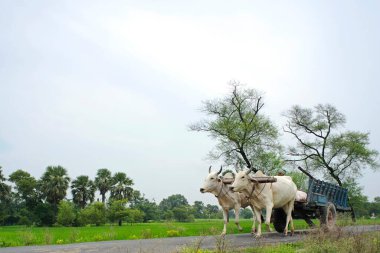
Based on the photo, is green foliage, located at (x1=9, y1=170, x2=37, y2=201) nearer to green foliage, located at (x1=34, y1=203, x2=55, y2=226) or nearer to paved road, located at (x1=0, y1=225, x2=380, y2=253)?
green foliage, located at (x1=34, y1=203, x2=55, y2=226)

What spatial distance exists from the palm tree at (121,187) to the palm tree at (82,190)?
12.6 ft

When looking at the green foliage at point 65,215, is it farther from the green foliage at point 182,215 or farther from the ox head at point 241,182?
the ox head at point 241,182

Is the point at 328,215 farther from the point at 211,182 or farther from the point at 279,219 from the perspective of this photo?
the point at 211,182

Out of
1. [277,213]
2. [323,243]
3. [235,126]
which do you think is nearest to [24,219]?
[235,126]

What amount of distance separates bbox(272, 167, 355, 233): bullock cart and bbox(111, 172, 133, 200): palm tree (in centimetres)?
6409

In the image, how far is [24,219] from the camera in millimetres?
69875


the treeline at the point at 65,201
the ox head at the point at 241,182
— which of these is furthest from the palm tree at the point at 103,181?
the ox head at the point at 241,182

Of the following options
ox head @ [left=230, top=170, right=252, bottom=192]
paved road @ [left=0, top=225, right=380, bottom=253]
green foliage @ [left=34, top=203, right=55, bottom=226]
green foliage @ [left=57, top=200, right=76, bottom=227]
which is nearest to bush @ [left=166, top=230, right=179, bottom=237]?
ox head @ [left=230, top=170, right=252, bottom=192]

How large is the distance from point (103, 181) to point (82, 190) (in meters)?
4.10

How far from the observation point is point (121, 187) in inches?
3204

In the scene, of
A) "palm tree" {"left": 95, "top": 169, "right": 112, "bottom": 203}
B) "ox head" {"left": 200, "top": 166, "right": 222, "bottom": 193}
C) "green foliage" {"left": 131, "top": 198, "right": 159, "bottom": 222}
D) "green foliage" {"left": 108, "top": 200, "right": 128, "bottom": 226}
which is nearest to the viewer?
"ox head" {"left": 200, "top": 166, "right": 222, "bottom": 193}

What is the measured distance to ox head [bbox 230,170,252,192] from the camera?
626 inches

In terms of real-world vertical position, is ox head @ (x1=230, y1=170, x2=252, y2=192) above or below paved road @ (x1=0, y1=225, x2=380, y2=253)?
above

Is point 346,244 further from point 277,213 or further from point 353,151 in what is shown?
point 353,151
